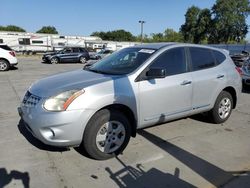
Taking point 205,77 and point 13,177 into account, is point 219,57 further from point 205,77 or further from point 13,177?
point 13,177

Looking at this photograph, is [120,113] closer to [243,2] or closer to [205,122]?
[205,122]

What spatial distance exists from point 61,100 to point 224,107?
3.60 m

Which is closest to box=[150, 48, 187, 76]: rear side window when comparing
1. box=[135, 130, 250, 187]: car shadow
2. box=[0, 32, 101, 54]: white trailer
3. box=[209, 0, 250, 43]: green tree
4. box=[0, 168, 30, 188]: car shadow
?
box=[135, 130, 250, 187]: car shadow

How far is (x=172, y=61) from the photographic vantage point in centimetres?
458

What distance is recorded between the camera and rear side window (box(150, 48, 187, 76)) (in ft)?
14.5

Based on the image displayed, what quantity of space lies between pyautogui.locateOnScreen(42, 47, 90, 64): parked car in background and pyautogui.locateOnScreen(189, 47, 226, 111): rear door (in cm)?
1997

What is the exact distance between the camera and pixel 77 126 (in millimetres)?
3496

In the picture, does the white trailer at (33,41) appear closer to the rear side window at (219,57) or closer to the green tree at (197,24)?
the rear side window at (219,57)

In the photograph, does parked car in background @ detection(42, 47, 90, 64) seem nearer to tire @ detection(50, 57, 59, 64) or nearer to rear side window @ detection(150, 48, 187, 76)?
tire @ detection(50, 57, 59, 64)

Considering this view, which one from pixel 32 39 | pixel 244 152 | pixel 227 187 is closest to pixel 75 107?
pixel 227 187

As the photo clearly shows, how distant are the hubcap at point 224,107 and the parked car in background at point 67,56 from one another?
19967 mm

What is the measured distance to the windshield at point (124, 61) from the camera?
431cm

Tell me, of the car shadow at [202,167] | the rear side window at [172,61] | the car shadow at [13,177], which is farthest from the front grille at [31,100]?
the car shadow at [202,167]

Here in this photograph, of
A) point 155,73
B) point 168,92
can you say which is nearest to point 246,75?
point 168,92
